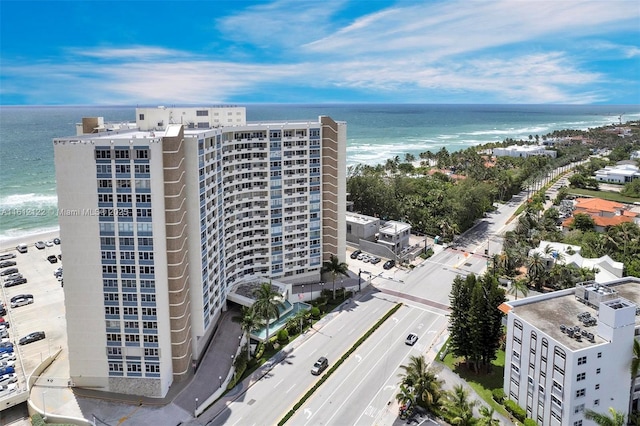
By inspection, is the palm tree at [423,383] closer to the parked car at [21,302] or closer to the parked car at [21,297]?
the parked car at [21,302]

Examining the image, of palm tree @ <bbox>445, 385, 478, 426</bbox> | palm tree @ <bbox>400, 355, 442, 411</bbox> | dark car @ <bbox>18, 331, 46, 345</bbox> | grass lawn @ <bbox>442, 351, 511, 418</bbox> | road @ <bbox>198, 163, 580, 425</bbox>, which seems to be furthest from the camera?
dark car @ <bbox>18, 331, 46, 345</bbox>

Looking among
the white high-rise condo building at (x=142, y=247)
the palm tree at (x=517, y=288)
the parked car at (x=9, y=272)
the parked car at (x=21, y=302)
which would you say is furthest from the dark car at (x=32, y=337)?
the palm tree at (x=517, y=288)

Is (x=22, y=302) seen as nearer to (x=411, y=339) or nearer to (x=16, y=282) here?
(x=16, y=282)

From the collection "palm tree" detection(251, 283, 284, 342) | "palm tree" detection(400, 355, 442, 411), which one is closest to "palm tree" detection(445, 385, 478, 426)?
"palm tree" detection(400, 355, 442, 411)

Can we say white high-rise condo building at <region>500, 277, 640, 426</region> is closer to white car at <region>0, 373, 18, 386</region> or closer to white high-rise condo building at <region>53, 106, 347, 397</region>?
white high-rise condo building at <region>53, 106, 347, 397</region>

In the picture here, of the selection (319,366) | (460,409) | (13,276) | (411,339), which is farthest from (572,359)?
(13,276)

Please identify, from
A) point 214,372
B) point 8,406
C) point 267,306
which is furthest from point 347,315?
point 8,406

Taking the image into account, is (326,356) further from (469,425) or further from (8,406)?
(8,406)
